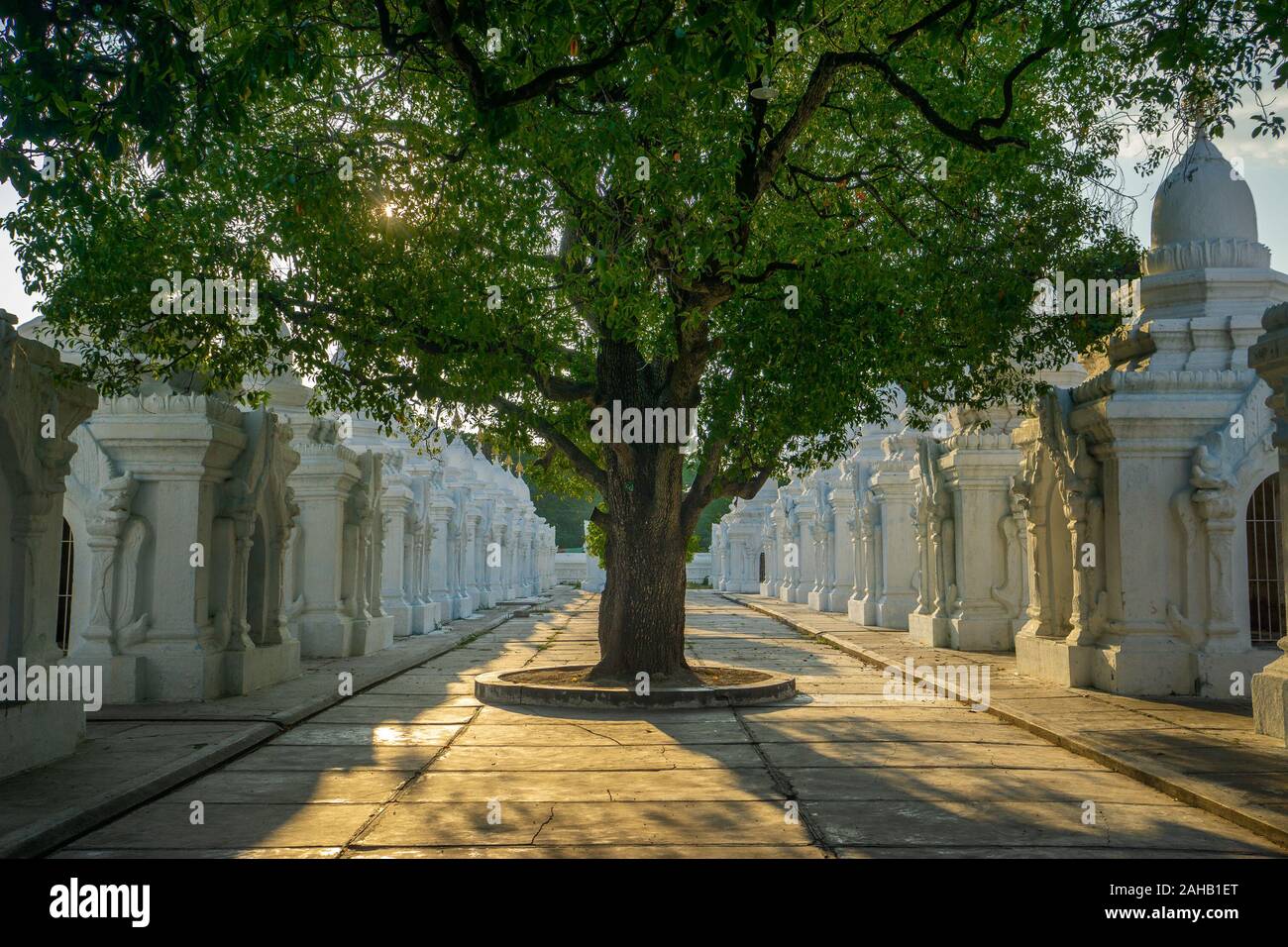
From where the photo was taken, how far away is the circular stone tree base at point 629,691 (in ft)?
38.9

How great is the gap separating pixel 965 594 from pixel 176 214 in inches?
500

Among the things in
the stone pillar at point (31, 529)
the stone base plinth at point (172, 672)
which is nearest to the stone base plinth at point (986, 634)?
the stone base plinth at point (172, 672)

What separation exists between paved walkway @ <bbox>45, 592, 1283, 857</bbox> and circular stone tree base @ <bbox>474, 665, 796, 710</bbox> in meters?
0.29

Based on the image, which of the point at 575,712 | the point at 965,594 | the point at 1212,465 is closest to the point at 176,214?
the point at 575,712

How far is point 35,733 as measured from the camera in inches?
315

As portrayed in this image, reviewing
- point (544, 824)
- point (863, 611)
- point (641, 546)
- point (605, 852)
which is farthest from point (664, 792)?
point (863, 611)

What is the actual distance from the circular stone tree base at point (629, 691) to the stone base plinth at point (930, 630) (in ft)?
19.4

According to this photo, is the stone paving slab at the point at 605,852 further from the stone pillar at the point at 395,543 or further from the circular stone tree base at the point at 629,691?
the stone pillar at the point at 395,543

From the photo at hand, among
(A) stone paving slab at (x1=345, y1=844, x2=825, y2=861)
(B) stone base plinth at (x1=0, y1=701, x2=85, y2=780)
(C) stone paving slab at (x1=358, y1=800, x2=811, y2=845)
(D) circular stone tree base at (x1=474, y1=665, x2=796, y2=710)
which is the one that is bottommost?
(D) circular stone tree base at (x1=474, y1=665, x2=796, y2=710)

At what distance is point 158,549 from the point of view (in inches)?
460

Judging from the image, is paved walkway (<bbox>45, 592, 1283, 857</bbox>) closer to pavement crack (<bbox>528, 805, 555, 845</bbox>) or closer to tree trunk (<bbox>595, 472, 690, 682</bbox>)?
pavement crack (<bbox>528, 805, 555, 845</bbox>)

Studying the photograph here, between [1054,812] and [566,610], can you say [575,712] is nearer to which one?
[1054,812]

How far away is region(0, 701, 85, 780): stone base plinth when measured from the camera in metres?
7.67

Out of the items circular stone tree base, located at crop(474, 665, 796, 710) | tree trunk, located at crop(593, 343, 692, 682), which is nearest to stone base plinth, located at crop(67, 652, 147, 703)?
circular stone tree base, located at crop(474, 665, 796, 710)
